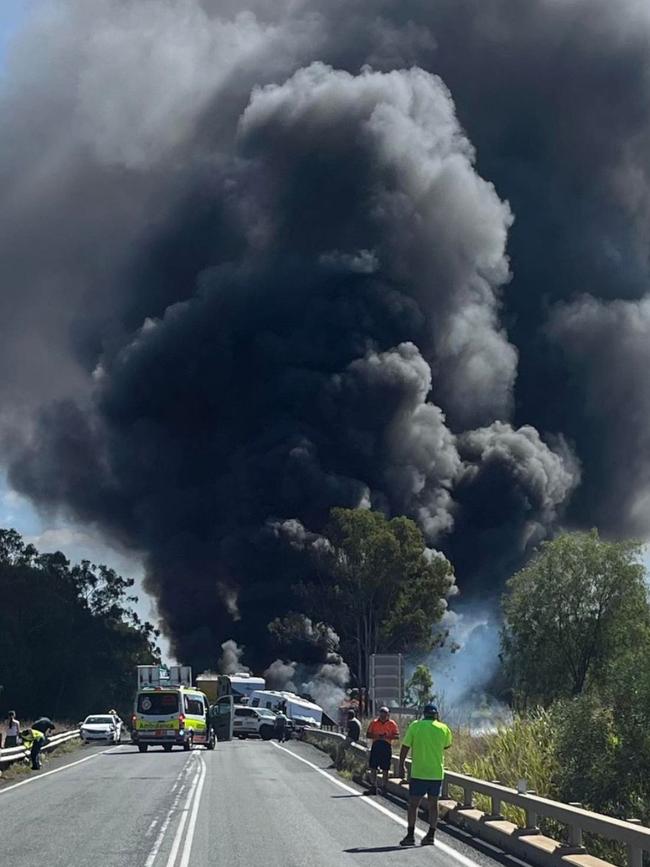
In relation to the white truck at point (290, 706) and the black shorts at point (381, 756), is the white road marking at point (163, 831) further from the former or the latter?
the white truck at point (290, 706)

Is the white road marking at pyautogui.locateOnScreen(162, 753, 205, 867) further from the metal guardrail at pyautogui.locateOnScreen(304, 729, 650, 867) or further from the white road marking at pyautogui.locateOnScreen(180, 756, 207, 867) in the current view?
the metal guardrail at pyautogui.locateOnScreen(304, 729, 650, 867)

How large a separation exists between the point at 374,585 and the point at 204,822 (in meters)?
70.9

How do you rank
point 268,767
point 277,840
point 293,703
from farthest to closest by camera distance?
1. point 293,703
2. point 268,767
3. point 277,840

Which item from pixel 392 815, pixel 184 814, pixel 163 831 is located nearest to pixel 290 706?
pixel 392 815

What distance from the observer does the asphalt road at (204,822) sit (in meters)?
14.5

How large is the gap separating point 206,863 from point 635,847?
4595 millimetres

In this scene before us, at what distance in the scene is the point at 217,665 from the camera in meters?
90.2

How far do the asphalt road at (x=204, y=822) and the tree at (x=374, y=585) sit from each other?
181ft

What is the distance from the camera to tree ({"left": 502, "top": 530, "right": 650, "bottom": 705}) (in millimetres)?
57469

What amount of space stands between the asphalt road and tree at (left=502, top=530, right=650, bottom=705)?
2762 cm

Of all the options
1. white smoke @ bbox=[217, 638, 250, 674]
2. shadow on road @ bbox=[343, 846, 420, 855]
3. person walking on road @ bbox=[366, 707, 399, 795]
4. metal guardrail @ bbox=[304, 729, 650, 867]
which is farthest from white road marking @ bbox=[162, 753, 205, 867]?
white smoke @ bbox=[217, 638, 250, 674]

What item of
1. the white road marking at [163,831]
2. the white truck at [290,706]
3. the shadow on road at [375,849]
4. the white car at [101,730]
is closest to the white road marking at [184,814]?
the white road marking at [163,831]

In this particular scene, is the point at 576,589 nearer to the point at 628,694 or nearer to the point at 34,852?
the point at 628,694

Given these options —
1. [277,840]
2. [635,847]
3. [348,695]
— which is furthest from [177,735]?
[348,695]
